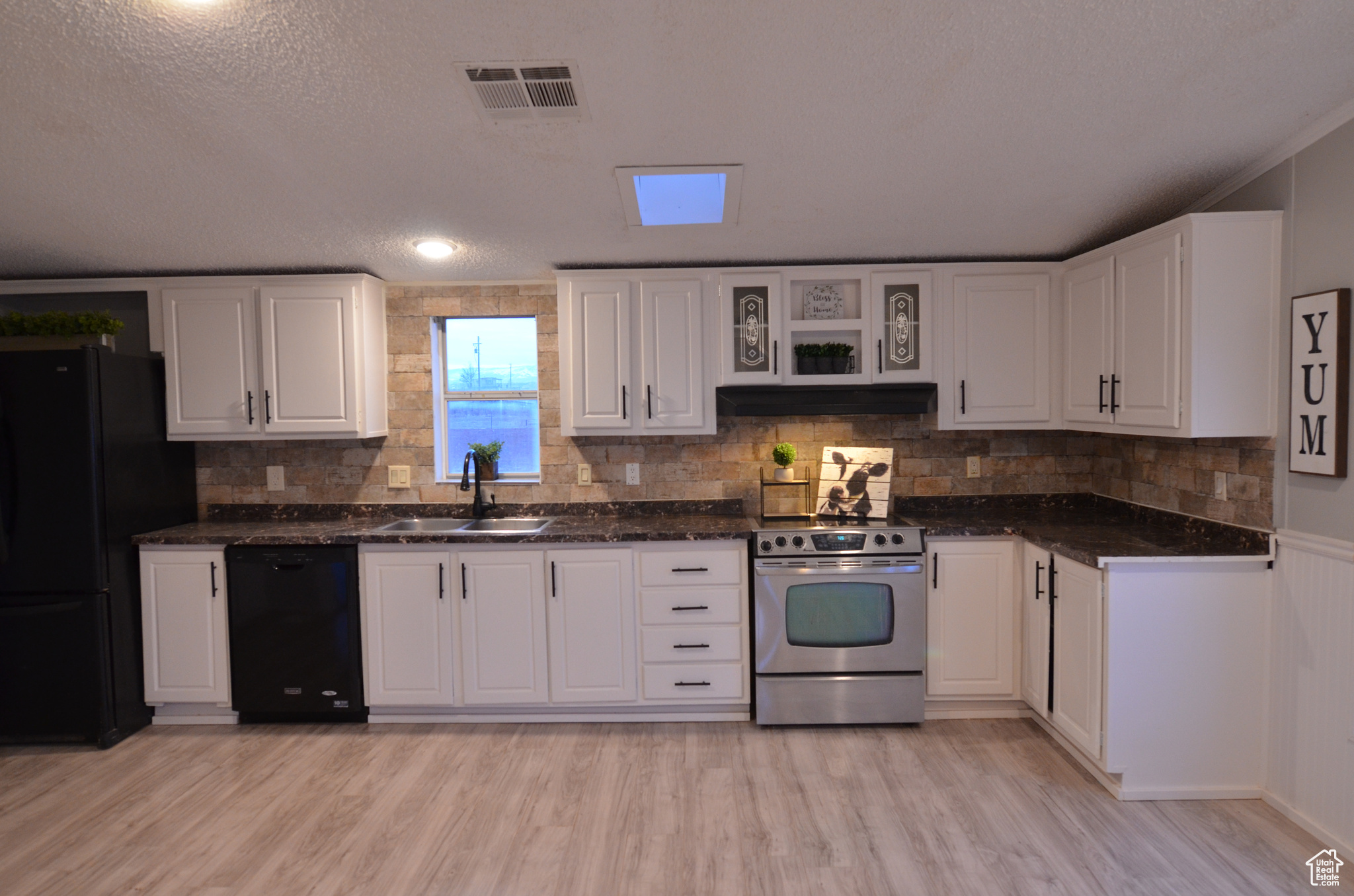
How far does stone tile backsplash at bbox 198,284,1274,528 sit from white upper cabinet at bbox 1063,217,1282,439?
40.6 inches

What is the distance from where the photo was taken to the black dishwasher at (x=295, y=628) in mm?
3475

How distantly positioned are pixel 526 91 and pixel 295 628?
273 cm

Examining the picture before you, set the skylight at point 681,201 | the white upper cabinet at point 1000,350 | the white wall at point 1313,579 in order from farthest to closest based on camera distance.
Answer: the white upper cabinet at point 1000,350, the skylight at point 681,201, the white wall at point 1313,579

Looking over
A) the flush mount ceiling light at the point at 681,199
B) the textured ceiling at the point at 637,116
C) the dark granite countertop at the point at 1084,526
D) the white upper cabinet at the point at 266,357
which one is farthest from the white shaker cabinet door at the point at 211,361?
the dark granite countertop at the point at 1084,526

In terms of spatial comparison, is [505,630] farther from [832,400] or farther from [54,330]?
[54,330]

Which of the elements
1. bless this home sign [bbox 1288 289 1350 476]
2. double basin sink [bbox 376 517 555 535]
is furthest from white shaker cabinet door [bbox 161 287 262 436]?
bless this home sign [bbox 1288 289 1350 476]

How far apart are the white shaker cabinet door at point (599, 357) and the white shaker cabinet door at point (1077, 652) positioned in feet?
6.78

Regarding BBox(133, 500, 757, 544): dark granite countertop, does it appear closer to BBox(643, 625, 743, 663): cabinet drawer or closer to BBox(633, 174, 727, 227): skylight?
BBox(643, 625, 743, 663): cabinet drawer

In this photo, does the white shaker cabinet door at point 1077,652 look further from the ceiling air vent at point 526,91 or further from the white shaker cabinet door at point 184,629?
the white shaker cabinet door at point 184,629

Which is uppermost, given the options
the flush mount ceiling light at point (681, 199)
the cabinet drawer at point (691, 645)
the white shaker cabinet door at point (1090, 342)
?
the flush mount ceiling light at point (681, 199)

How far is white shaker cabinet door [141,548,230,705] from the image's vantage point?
3523 mm

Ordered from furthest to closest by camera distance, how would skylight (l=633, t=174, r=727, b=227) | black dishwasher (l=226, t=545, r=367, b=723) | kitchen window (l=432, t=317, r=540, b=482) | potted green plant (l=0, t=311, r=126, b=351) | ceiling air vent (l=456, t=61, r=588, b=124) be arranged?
kitchen window (l=432, t=317, r=540, b=482) < black dishwasher (l=226, t=545, r=367, b=723) < potted green plant (l=0, t=311, r=126, b=351) < skylight (l=633, t=174, r=727, b=227) < ceiling air vent (l=456, t=61, r=588, b=124)

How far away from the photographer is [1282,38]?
1842 millimetres

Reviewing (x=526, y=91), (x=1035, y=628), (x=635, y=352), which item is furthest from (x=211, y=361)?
(x=1035, y=628)
